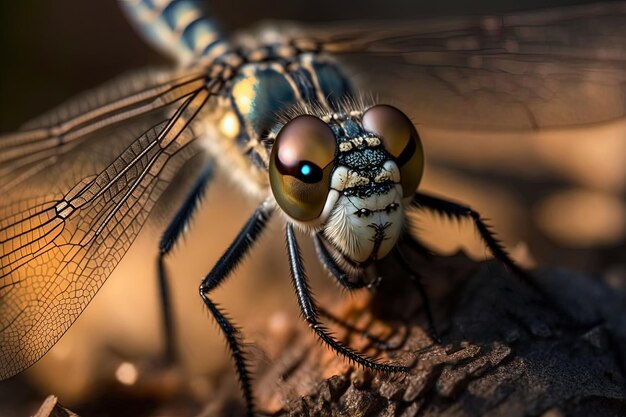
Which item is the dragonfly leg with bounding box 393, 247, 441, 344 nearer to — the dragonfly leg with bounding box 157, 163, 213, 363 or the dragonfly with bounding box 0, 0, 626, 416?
the dragonfly with bounding box 0, 0, 626, 416

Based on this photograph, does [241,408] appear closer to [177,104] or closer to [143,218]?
[143,218]

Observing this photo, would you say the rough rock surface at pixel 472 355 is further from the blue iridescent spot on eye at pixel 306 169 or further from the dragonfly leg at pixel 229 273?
the blue iridescent spot on eye at pixel 306 169

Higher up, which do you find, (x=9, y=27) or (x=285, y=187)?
(x=9, y=27)

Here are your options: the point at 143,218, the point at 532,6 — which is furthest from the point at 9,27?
the point at 532,6

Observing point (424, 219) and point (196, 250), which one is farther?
point (424, 219)

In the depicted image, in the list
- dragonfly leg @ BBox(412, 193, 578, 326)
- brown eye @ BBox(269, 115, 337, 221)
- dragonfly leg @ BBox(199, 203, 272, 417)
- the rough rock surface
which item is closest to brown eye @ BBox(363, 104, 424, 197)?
brown eye @ BBox(269, 115, 337, 221)

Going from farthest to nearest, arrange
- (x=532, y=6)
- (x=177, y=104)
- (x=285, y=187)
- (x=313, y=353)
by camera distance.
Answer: (x=532, y=6)
(x=177, y=104)
(x=313, y=353)
(x=285, y=187)
